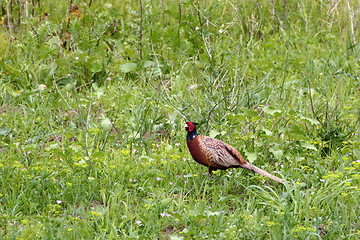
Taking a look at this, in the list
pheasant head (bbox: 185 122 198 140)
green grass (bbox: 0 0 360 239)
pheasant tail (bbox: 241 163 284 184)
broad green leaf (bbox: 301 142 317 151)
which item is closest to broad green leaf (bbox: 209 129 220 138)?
green grass (bbox: 0 0 360 239)

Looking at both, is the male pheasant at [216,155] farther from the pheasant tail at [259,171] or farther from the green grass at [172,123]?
the green grass at [172,123]

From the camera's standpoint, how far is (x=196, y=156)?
5.10 m

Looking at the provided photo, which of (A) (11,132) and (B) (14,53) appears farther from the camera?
(B) (14,53)

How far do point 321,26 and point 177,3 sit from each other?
1939 mm

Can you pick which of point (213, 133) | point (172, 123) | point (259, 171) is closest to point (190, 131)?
point (213, 133)

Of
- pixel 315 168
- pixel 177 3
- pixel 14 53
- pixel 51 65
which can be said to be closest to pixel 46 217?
pixel 315 168

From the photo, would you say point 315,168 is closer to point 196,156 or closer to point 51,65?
point 196,156

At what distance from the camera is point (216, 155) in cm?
500

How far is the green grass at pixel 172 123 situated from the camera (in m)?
4.46

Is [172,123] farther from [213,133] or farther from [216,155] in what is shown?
[216,155]

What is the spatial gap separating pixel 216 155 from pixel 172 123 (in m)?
1.24

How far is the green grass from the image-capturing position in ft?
14.6

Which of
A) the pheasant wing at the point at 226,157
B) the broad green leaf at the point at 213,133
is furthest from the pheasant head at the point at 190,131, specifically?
the broad green leaf at the point at 213,133

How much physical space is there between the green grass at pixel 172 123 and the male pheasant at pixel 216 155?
0.14 metres
